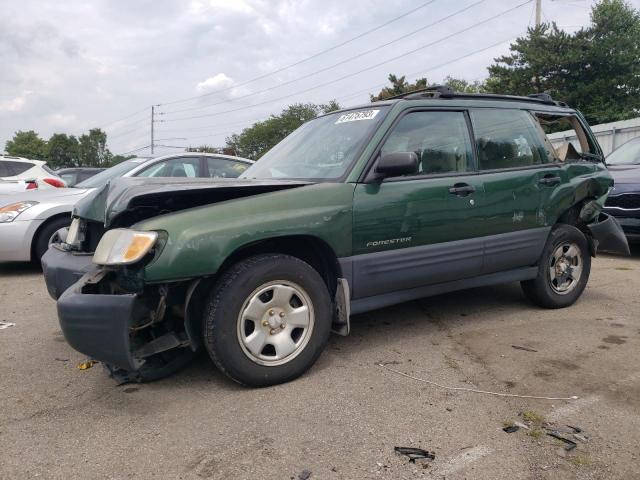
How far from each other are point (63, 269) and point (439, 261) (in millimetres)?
2525

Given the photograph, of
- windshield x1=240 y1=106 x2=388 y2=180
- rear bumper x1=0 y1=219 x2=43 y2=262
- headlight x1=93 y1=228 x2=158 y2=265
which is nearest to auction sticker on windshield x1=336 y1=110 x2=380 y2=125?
windshield x1=240 y1=106 x2=388 y2=180

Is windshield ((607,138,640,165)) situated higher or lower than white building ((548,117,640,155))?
lower

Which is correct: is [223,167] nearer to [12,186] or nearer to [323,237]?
[323,237]

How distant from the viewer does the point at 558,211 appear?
14.6 ft

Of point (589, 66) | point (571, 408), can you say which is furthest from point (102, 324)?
point (589, 66)

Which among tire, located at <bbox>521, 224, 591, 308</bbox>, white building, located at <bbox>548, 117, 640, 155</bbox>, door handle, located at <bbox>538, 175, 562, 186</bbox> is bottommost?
tire, located at <bbox>521, 224, 591, 308</bbox>

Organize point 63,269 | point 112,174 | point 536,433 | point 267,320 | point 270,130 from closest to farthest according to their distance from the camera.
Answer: point 536,433
point 267,320
point 63,269
point 112,174
point 270,130

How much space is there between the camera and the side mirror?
326 cm

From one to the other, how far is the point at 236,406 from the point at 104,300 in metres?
0.88

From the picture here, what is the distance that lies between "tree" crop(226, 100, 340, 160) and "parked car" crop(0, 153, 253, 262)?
2293 inches

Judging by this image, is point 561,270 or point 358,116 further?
point 561,270

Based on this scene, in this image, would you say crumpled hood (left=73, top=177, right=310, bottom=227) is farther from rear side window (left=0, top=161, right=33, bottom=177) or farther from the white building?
the white building

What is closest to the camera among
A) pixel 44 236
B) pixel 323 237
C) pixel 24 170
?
pixel 323 237

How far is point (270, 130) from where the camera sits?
6550 cm
